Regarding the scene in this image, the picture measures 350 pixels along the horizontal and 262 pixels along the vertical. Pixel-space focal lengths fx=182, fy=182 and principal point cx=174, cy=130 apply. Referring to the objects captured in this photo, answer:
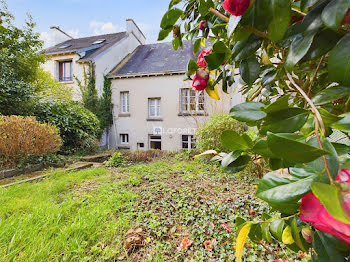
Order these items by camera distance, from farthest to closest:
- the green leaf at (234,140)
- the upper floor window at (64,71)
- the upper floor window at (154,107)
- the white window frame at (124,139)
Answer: the upper floor window at (64,71), the white window frame at (124,139), the upper floor window at (154,107), the green leaf at (234,140)

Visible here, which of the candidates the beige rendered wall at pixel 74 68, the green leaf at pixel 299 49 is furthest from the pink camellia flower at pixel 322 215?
the beige rendered wall at pixel 74 68

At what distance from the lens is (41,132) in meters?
4.76

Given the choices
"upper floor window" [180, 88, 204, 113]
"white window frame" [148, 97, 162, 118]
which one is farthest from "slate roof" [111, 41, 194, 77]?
"white window frame" [148, 97, 162, 118]

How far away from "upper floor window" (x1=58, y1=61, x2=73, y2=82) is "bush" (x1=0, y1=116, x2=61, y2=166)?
672cm

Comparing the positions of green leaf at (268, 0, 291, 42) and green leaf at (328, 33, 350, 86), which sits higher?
green leaf at (268, 0, 291, 42)

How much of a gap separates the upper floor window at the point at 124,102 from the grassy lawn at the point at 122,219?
23.6ft

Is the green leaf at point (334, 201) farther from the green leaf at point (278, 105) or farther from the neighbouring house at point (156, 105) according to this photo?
the neighbouring house at point (156, 105)

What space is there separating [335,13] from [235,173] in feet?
4.02

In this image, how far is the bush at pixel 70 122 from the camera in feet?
21.4

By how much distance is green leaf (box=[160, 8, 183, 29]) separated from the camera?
573 millimetres

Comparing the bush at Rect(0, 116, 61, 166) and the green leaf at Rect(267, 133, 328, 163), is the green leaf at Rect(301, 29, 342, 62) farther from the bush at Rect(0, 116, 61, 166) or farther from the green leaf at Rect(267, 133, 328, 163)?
the bush at Rect(0, 116, 61, 166)

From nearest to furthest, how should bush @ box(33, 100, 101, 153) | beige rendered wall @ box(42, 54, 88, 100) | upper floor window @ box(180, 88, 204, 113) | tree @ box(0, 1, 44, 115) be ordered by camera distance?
tree @ box(0, 1, 44, 115), bush @ box(33, 100, 101, 153), upper floor window @ box(180, 88, 204, 113), beige rendered wall @ box(42, 54, 88, 100)

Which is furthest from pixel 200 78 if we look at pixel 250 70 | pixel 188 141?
pixel 188 141

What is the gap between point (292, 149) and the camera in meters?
0.22
